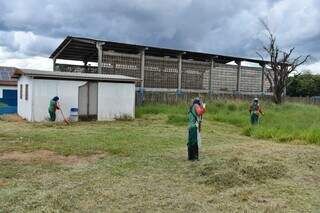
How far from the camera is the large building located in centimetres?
2759

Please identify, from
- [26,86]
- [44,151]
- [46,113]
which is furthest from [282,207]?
[26,86]

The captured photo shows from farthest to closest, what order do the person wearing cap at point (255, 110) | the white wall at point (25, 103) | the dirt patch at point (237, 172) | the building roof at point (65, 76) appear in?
the white wall at point (25, 103)
the building roof at point (65, 76)
the person wearing cap at point (255, 110)
the dirt patch at point (237, 172)

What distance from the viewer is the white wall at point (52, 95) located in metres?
19.9

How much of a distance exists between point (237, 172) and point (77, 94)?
13732mm

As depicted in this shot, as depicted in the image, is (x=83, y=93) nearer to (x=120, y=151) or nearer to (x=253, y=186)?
(x=120, y=151)

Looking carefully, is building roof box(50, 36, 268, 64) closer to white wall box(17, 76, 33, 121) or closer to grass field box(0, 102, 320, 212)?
white wall box(17, 76, 33, 121)

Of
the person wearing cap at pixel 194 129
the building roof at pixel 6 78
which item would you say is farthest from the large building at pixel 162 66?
the person wearing cap at pixel 194 129

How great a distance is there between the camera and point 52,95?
2019 cm

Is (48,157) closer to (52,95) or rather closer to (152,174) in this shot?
(152,174)

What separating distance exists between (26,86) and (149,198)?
52.5 feet

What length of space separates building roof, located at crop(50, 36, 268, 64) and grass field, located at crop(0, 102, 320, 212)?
13028 mm

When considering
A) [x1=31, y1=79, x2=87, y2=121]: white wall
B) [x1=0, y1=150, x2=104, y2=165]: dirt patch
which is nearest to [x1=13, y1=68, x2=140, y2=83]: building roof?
[x1=31, y1=79, x2=87, y2=121]: white wall

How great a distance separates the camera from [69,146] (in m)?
12.0

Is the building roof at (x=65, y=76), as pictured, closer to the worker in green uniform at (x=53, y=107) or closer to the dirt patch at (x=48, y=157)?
the worker in green uniform at (x=53, y=107)
